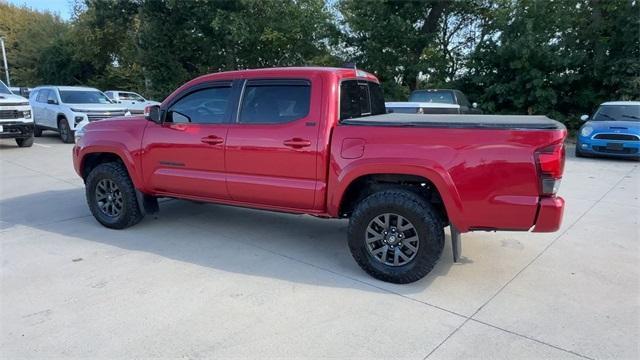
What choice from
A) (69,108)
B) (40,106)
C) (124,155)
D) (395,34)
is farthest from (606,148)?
(40,106)

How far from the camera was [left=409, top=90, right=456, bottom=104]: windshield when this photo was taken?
43.5ft

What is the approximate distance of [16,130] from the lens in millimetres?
12250

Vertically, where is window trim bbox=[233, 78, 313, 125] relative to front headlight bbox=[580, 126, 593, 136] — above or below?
above

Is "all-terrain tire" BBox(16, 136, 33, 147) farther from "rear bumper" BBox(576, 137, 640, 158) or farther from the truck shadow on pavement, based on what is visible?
"rear bumper" BBox(576, 137, 640, 158)

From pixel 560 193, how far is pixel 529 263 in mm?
3706

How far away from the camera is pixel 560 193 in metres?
7.43

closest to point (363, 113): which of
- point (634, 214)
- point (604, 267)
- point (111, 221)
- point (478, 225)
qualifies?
point (478, 225)

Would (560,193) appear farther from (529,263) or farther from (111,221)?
(111,221)

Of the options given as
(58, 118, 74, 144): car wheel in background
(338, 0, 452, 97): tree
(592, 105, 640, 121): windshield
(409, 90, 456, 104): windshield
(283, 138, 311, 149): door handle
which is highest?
(338, 0, 452, 97): tree

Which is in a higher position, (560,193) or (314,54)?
(314,54)

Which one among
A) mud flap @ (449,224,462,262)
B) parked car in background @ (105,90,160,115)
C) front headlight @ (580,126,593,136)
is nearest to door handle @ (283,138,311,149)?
mud flap @ (449,224,462,262)

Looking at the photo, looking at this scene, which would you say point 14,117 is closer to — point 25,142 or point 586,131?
point 25,142

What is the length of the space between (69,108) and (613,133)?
15.2m

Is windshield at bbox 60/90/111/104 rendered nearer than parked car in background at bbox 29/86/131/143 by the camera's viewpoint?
No
